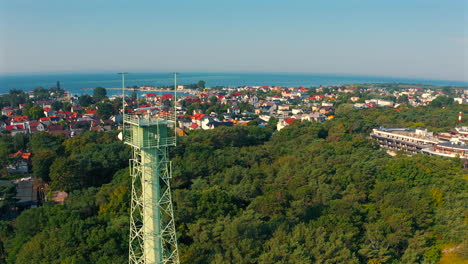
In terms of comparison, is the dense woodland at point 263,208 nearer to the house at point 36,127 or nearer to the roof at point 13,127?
the roof at point 13,127

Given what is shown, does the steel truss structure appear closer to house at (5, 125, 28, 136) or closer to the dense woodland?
the dense woodland

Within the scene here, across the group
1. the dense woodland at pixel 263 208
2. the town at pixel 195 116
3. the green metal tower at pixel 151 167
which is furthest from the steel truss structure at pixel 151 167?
the town at pixel 195 116

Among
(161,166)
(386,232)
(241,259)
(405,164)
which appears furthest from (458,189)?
(161,166)

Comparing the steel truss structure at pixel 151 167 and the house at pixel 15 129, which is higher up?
the steel truss structure at pixel 151 167

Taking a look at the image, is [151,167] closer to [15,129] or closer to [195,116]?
[15,129]

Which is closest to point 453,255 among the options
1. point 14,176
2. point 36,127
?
point 14,176

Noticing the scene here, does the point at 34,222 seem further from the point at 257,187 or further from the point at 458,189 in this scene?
the point at 458,189

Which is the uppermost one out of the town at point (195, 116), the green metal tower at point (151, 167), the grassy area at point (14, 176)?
the green metal tower at point (151, 167)

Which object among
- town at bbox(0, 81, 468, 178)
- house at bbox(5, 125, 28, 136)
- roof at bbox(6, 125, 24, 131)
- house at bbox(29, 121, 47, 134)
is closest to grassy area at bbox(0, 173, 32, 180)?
town at bbox(0, 81, 468, 178)
